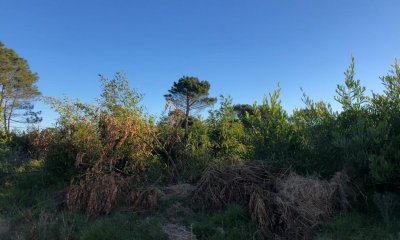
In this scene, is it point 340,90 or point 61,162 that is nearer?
point 340,90

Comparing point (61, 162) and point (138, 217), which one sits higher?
point (61, 162)

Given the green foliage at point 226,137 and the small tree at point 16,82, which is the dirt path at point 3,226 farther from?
the small tree at point 16,82

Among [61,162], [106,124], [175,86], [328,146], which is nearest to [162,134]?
[106,124]

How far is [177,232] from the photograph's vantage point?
4734 millimetres

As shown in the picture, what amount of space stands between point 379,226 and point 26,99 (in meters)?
32.2

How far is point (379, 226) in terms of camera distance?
14.1 feet

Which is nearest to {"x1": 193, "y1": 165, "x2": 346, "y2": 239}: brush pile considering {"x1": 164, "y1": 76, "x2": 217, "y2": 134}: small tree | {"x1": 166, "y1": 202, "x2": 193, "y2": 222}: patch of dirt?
{"x1": 166, "y1": 202, "x2": 193, "y2": 222}: patch of dirt

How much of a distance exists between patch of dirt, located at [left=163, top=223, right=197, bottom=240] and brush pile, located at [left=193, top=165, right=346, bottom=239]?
2.60 feet

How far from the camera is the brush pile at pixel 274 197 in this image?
4543mm

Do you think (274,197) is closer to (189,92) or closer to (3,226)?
(3,226)

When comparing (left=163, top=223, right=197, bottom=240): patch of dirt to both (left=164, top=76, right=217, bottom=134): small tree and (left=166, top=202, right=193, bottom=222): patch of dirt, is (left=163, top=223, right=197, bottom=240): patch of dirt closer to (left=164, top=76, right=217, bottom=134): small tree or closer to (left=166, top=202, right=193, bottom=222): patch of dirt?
(left=166, top=202, right=193, bottom=222): patch of dirt

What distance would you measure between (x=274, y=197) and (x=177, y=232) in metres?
1.47

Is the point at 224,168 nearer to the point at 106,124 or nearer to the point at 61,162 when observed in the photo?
the point at 106,124

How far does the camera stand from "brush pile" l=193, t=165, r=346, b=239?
4543mm
